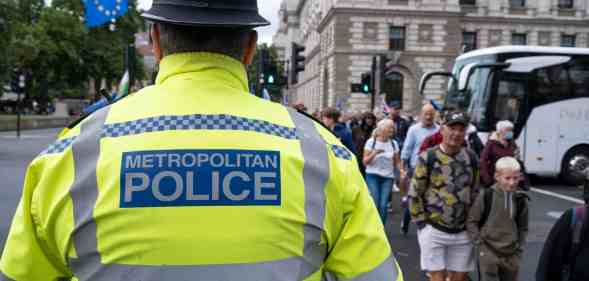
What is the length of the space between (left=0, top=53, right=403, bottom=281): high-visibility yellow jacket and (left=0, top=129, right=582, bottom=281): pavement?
5616 millimetres

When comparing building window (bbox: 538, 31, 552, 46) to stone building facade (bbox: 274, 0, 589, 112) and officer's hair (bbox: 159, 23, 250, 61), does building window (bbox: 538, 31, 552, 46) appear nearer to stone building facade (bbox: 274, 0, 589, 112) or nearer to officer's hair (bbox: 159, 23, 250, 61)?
stone building facade (bbox: 274, 0, 589, 112)

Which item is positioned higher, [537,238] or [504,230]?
[504,230]

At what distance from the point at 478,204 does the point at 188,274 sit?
14.3 ft

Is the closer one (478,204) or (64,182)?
(64,182)

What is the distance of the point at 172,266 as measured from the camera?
1640 mm

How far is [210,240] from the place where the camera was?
5.40 feet

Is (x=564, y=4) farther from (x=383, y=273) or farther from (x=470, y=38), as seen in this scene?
(x=383, y=273)

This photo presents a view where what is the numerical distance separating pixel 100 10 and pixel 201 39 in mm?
13202

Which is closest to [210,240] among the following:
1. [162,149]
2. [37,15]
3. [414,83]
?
[162,149]

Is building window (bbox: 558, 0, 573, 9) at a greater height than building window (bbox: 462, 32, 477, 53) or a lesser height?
greater

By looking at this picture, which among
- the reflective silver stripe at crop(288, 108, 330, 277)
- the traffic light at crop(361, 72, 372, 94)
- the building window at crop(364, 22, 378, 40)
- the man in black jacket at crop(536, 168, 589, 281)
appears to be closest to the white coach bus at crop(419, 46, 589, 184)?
the traffic light at crop(361, 72, 372, 94)

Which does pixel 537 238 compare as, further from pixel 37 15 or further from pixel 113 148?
pixel 37 15

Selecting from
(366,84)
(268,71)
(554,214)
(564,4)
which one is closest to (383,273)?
(554,214)

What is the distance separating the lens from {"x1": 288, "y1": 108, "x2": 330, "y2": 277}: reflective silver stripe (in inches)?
68.3
